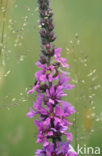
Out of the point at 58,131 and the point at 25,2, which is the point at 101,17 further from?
the point at 58,131

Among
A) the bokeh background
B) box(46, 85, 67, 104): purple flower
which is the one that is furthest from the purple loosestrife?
the bokeh background

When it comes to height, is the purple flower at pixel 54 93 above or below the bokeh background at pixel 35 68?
below

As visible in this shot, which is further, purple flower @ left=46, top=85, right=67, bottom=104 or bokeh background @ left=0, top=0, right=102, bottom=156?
bokeh background @ left=0, top=0, right=102, bottom=156

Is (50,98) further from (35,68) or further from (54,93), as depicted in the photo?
(35,68)

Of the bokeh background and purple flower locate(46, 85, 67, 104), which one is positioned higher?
the bokeh background

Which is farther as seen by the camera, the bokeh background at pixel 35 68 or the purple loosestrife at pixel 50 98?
the bokeh background at pixel 35 68

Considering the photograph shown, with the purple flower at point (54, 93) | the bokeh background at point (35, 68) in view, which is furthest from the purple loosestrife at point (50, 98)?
the bokeh background at point (35, 68)

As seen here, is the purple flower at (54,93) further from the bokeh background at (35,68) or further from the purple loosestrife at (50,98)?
the bokeh background at (35,68)

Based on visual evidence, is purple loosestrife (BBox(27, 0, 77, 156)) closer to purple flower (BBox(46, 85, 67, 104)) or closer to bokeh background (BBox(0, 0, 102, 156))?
purple flower (BBox(46, 85, 67, 104))
